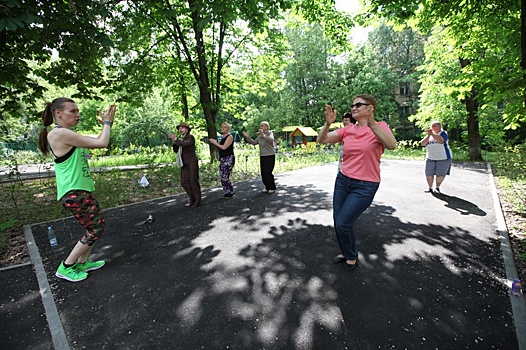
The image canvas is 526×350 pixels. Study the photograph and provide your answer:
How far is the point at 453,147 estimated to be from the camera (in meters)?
19.8

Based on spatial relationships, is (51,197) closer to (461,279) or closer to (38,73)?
(38,73)

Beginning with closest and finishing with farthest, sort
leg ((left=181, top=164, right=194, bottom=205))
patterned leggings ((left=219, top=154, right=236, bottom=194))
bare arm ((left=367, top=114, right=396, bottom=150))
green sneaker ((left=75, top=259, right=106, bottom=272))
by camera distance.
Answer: bare arm ((left=367, top=114, right=396, bottom=150)) → green sneaker ((left=75, top=259, right=106, bottom=272)) → leg ((left=181, top=164, right=194, bottom=205)) → patterned leggings ((left=219, top=154, right=236, bottom=194))

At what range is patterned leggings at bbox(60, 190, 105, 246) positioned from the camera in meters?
2.97

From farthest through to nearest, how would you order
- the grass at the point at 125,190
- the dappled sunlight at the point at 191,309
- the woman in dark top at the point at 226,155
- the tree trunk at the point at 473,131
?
the tree trunk at the point at 473,131 < the woman in dark top at the point at 226,155 < the grass at the point at 125,190 < the dappled sunlight at the point at 191,309

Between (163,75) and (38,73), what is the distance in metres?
5.81

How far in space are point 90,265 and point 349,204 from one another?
139 inches

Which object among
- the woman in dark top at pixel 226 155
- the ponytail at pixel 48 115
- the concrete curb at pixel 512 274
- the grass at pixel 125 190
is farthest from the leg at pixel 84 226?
the concrete curb at pixel 512 274

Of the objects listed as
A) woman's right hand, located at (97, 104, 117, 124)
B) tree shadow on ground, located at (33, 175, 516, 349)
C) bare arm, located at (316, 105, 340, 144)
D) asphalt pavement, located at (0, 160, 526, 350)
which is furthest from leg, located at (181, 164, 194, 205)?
bare arm, located at (316, 105, 340, 144)

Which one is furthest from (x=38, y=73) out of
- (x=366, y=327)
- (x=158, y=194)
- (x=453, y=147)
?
(x=453, y=147)

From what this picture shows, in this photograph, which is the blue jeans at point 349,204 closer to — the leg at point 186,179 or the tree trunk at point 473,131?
the leg at point 186,179

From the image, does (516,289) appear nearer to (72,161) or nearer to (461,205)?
(461,205)

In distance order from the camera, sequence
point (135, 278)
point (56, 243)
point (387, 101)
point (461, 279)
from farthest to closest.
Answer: point (387, 101) → point (56, 243) → point (135, 278) → point (461, 279)

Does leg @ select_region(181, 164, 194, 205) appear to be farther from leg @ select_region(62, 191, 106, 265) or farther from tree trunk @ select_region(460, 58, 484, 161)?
tree trunk @ select_region(460, 58, 484, 161)

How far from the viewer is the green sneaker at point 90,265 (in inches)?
135
